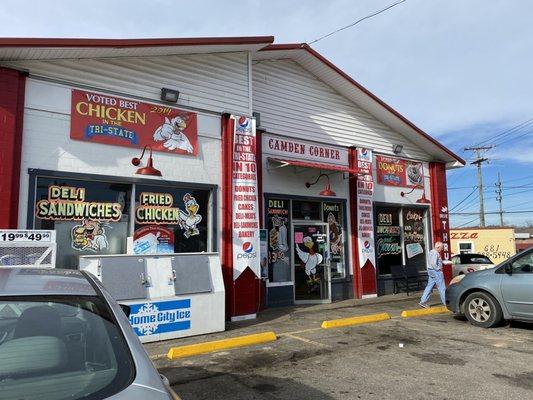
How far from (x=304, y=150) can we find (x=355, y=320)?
16.7 feet

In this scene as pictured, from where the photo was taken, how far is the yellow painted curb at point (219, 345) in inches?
274

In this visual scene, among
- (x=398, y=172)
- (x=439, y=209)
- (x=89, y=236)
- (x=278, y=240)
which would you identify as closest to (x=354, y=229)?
(x=278, y=240)

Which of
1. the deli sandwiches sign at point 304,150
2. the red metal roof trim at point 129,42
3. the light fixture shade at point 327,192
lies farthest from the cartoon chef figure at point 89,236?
the light fixture shade at point 327,192

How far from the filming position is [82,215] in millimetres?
8742

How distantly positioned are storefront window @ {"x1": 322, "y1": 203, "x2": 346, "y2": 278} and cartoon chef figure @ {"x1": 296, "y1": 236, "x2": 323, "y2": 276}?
58 cm

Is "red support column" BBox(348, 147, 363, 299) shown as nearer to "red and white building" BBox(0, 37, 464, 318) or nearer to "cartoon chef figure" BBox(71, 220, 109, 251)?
"red and white building" BBox(0, 37, 464, 318)

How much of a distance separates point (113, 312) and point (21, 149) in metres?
6.63

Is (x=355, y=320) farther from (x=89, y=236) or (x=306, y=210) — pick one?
(x=89, y=236)

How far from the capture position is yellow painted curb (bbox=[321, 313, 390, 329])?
920cm

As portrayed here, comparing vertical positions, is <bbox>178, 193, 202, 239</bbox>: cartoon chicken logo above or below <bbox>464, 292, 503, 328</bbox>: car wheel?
above

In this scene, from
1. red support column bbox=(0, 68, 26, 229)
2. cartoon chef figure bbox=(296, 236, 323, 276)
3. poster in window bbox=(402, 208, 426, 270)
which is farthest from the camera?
poster in window bbox=(402, 208, 426, 270)

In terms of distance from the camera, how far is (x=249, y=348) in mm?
7457

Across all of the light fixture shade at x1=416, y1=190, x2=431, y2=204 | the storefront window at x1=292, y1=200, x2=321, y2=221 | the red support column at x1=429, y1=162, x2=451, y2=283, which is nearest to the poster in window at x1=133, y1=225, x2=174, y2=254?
the storefront window at x1=292, y1=200, x2=321, y2=221

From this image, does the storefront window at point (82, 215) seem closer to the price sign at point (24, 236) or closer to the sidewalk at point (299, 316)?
the price sign at point (24, 236)
